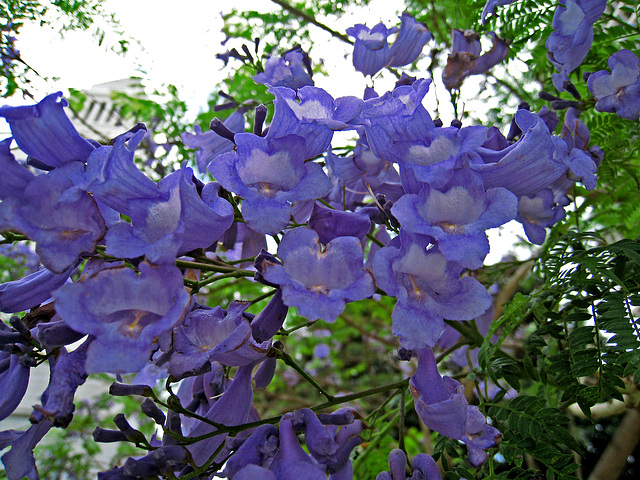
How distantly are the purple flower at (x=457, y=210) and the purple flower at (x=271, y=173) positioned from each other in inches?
4.7

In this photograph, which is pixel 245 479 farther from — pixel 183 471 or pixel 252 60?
pixel 252 60

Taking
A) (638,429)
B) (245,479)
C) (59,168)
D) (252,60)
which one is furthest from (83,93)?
(638,429)

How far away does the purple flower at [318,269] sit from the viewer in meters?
0.58

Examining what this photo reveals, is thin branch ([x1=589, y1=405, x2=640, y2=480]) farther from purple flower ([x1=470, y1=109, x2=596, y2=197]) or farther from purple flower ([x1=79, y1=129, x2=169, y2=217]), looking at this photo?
purple flower ([x1=79, y1=129, x2=169, y2=217])

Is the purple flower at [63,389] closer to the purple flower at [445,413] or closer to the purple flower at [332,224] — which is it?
the purple flower at [332,224]

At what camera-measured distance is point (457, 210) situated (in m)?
0.61

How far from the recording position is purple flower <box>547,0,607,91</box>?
0.91m

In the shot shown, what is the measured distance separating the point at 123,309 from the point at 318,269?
23 cm

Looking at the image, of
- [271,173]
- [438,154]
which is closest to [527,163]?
[438,154]

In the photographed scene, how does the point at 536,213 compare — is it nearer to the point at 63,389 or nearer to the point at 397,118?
the point at 397,118

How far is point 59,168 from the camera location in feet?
1.98

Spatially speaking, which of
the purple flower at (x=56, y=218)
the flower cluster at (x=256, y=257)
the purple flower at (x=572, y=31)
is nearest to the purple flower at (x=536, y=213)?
the flower cluster at (x=256, y=257)

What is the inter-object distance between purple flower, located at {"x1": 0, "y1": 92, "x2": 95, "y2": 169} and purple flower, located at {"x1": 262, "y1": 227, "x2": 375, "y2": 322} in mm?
296

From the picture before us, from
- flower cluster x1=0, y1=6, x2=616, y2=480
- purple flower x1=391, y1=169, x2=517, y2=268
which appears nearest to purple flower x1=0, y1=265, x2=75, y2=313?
flower cluster x1=0, y1=6, x2=616, y2=480
